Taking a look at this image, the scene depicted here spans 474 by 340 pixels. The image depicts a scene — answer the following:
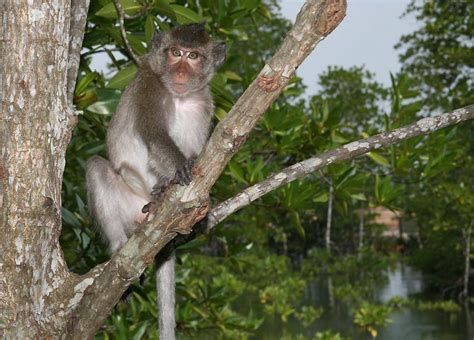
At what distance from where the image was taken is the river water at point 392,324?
45.7ft

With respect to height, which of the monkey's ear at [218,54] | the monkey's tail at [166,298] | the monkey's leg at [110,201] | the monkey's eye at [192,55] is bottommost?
the monkey's tail at [166,298]

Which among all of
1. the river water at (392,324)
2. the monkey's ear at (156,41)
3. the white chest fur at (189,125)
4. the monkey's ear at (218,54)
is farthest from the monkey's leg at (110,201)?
the river water at (392,324)

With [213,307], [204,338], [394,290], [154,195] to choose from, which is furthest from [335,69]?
[154,195]

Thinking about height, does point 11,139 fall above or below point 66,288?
above

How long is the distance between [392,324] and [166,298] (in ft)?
42.2

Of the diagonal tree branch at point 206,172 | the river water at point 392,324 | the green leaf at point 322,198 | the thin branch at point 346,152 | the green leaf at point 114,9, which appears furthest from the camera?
the river water at point 392,324

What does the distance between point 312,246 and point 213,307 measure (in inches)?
965

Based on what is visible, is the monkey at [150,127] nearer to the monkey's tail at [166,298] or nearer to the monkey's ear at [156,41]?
the monkey's ear at [156,41]

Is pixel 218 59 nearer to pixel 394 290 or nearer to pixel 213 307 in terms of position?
pixel 213 307

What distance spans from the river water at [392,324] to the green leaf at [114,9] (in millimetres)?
9297

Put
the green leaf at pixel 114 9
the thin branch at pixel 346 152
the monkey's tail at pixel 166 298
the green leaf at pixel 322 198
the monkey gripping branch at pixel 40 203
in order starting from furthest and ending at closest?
the green leaf at pixel 322 198, the green leaf at pixel 114 9, the monkey's tail at pixel 166 298, the thin branch at pixel 346 152, the monkey gripping branch at pixel 40 203

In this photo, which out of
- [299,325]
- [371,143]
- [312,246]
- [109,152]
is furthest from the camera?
[312,246]

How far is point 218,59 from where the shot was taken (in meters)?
3.56

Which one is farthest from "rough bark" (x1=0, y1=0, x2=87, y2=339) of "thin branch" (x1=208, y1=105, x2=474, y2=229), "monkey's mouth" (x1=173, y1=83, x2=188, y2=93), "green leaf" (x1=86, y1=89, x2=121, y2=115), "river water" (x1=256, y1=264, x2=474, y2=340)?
"river water" (x1=256, y1=264, x2=474, y2=340)
